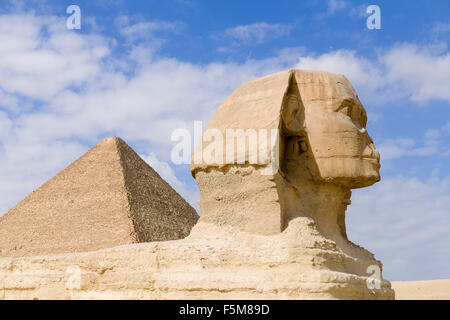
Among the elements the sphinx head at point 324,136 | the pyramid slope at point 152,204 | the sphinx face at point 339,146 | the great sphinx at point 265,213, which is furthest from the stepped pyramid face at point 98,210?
the sphinx face at point 339,146

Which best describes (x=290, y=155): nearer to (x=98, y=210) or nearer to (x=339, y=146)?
(x=339, y=146)

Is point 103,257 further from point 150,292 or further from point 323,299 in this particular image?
point 323,299

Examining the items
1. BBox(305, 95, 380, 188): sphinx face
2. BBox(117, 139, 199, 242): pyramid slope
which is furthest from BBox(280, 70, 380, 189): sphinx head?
BBox(117, 139, 199, 242): pyramid slope

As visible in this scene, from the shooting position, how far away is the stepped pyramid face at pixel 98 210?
72.1 meters

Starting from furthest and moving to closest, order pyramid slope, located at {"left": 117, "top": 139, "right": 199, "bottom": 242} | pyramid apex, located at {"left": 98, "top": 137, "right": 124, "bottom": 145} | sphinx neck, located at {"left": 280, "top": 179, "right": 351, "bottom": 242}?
pyramid apex, located at {"left": 98, "top": 137, "right": 124, "bottom": 145} < pyramid slope, located at {"left": 117, "top": 139, "right": 199, "bottom": 242} < sphinx neck, located at {"left": 280, "top": 179, "right": 351, "bottom": 242}

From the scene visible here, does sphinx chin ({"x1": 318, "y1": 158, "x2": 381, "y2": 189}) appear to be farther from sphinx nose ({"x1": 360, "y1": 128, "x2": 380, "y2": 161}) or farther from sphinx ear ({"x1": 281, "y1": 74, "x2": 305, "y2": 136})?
sphinx ear ({"x1": 281, "y1": 74, "x2": 305, "y2": 136})

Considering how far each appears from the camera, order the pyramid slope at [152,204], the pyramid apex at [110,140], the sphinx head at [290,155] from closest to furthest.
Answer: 1. the sphinx head at [290,155]
2. the pyramid slope at [152,204]
3. the pyramid apex at [110,140]

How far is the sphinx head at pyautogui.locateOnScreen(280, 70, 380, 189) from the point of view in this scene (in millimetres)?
5203

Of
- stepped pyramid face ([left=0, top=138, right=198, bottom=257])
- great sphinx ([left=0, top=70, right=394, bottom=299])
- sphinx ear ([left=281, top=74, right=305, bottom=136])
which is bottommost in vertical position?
great sphinx ([left=0, top=70, right=394, bottom=299])

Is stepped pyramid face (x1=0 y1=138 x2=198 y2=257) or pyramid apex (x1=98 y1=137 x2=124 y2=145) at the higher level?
pyramid apex (x1=98 y1=137 x2=124 y2=145)

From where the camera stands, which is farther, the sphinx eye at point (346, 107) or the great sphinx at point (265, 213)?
the sphinx eye at point (346, 107)

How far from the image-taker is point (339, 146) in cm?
520

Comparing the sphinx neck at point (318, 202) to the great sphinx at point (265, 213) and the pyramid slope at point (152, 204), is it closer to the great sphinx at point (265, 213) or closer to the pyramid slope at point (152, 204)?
the great sphinx at point (265, 213)

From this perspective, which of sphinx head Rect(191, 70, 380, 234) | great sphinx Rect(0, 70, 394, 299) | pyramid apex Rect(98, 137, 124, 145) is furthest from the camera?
pyramid apex Rect(98, 137, 124, 145)
